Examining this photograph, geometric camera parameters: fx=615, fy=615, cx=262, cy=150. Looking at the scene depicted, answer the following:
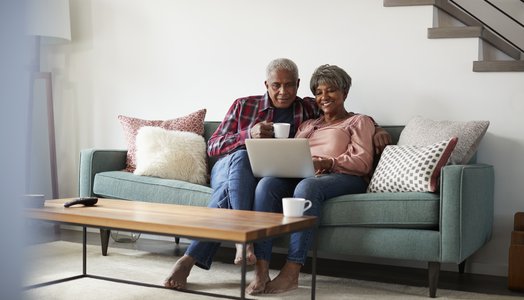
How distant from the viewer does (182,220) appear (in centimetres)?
199

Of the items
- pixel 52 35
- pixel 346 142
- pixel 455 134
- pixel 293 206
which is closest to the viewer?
pixel 293 206

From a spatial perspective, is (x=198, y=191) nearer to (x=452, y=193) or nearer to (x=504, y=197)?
(x=452, y=193)

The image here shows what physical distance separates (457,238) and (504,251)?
0.82m

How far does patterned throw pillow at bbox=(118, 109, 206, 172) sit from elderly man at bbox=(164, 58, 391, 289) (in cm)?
41

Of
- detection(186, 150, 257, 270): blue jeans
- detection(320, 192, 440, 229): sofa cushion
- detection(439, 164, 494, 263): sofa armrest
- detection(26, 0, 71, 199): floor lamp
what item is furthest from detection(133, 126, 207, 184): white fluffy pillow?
detection(439, 164, 494, 263): sofa armrest

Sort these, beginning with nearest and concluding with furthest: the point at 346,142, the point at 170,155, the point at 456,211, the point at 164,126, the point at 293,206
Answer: the point at 293,206
the point at 456,211
the point at 346,142
the point at 170,155
the point at 164,126

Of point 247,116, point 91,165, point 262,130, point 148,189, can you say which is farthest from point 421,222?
point 91,165

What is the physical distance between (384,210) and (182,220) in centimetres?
104

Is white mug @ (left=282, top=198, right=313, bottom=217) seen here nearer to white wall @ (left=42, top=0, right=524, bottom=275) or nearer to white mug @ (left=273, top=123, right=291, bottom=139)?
white mug @ (left=273, top=123, right=291, bottom=139)

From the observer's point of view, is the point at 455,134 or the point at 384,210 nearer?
the point at 384,210

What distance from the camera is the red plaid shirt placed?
3.32 m

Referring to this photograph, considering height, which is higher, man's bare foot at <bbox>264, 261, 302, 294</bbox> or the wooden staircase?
the wooden staircase

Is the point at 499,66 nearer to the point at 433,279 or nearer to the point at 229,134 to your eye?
the point at 433,279

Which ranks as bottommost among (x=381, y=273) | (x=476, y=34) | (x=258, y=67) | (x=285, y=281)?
(x=381, y=273)
